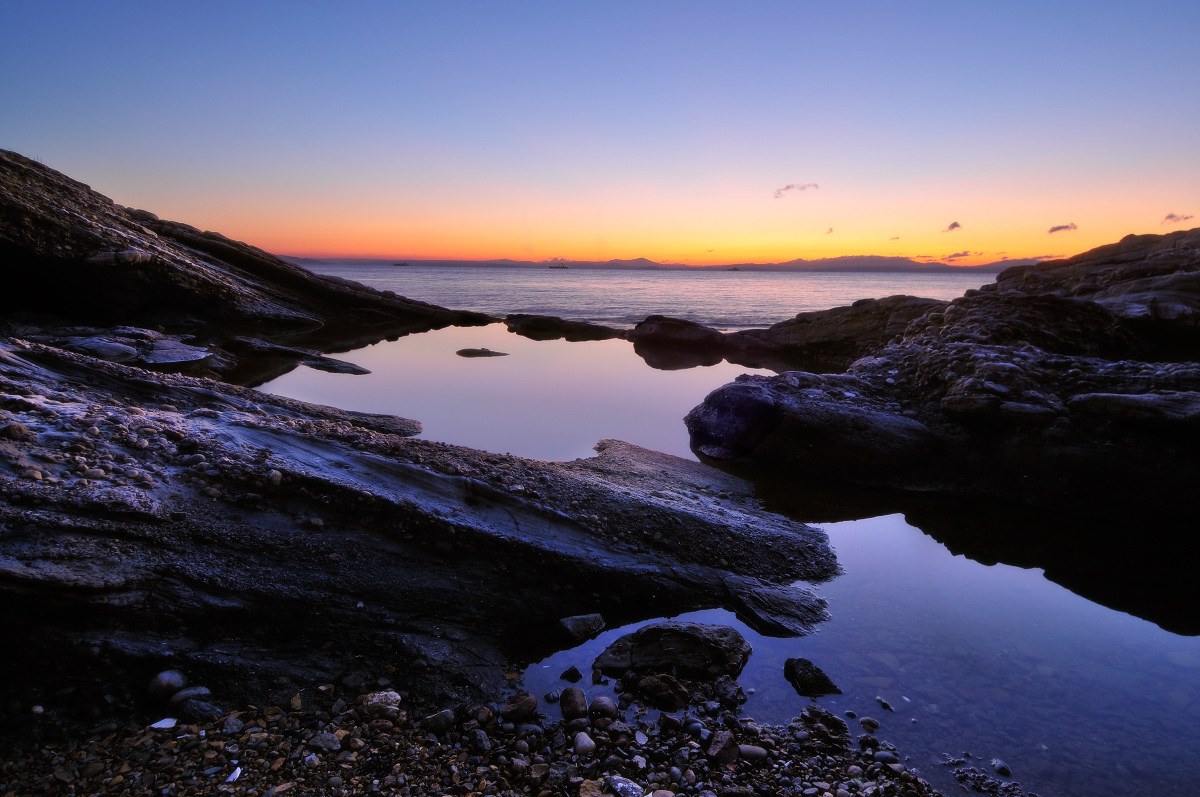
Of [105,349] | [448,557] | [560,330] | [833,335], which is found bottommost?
[448,557]

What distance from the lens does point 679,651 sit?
4629mm

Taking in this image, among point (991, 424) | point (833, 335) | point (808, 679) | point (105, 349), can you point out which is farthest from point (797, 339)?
point (105, 349)

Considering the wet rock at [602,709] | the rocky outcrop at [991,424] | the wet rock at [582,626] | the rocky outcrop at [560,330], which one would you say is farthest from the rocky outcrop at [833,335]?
the wet rock at [602,709]

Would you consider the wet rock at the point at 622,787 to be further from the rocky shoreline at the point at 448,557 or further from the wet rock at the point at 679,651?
the wet rock at the point at 679,651

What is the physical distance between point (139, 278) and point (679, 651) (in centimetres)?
1938

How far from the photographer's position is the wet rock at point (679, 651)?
4.53 metres

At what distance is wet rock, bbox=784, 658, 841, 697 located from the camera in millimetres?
4473

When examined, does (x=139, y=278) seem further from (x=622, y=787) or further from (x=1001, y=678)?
(x=1001, y=678)

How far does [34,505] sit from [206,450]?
125 cm

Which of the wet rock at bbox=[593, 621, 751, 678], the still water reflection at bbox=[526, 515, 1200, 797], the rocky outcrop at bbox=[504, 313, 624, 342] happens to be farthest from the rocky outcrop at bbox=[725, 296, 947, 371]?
the wet rock at bbox=[593, 621, 751, 678]

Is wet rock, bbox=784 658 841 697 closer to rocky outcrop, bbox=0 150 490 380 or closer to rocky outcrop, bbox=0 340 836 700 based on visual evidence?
rocky outcrop, bbox=0 340 836 700

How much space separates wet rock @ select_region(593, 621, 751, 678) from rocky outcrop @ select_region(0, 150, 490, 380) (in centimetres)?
1303

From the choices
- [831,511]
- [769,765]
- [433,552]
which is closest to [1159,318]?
[831,511]

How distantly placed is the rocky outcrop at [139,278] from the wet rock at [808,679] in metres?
14.1
